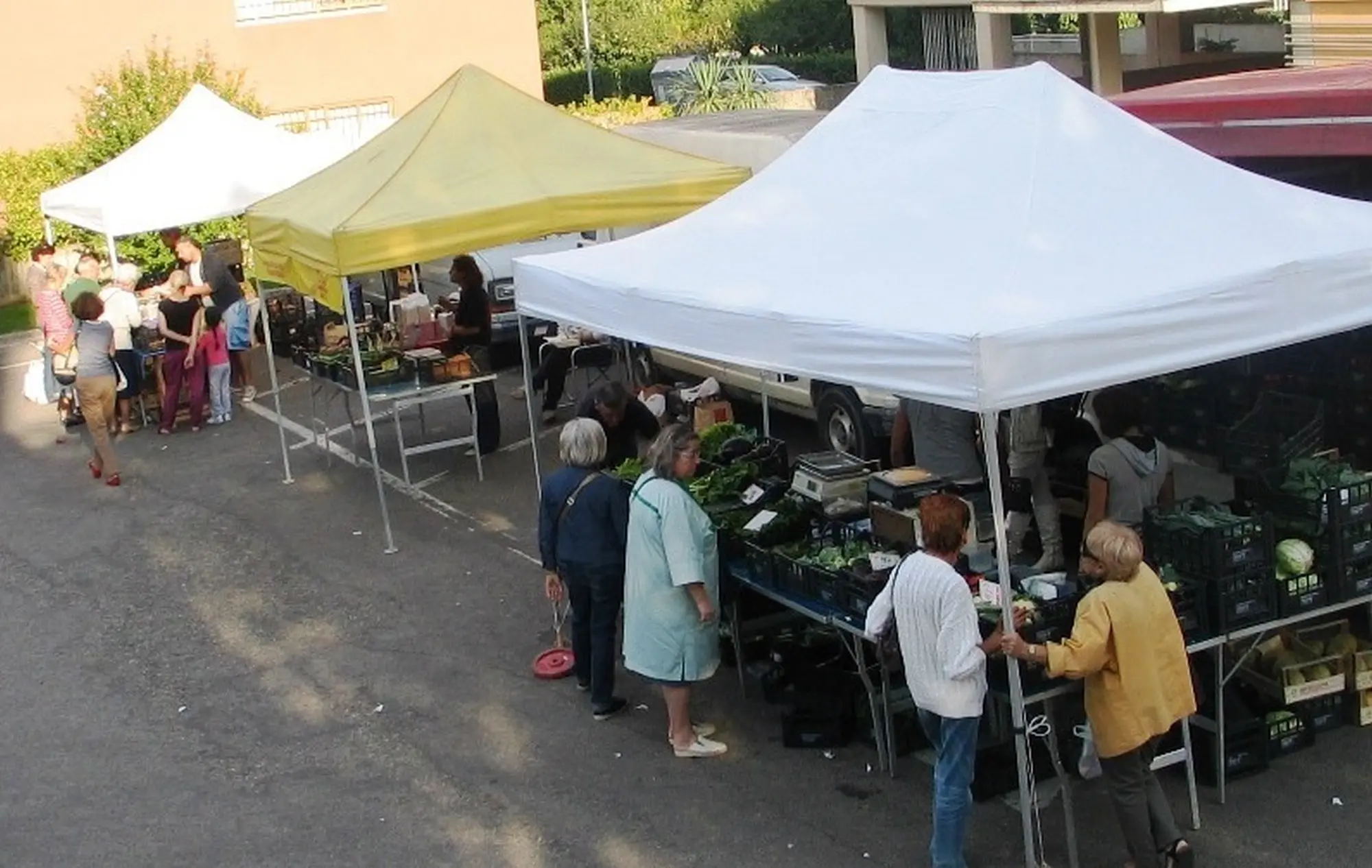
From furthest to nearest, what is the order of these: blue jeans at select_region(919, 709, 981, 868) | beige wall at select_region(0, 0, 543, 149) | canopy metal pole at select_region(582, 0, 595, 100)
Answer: canopy metal pole at select_region(582, 0, 595, 100)
beige wall at select_region(0, 0, 543, 149)
blue jeans at select_region(919, 709, 981, 868)

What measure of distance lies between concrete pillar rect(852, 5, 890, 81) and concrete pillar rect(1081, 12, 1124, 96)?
481 centimetres

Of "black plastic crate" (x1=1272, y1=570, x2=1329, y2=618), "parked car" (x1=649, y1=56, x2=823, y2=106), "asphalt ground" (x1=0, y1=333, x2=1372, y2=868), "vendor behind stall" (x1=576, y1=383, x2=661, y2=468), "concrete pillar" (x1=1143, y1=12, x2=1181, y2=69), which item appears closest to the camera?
"black plastic crate" (x1=1272, y1=570, x2=1329, y2=618)

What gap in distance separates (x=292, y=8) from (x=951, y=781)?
955 inches

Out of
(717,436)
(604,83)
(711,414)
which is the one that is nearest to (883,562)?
(717,436)

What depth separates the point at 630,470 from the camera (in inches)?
349

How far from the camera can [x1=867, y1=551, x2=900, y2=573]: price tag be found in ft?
23.1

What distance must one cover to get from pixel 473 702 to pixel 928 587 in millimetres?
3362

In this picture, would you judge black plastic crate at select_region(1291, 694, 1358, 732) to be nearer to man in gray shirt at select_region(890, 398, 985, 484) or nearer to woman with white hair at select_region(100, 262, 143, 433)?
man in gray shirt at select_region(890, 398, 985, 484)

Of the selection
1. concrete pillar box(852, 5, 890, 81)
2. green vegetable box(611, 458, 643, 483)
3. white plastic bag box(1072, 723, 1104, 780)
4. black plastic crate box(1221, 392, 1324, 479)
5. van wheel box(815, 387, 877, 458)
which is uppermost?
concrete pillar box(852, 5, 890, 81)

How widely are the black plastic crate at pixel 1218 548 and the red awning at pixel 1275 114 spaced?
145 inches

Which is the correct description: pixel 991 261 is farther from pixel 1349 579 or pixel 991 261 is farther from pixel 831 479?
pixel 1349 579

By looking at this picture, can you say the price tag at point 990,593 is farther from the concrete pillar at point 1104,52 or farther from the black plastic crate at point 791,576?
the concrete pillar at point 1104,52

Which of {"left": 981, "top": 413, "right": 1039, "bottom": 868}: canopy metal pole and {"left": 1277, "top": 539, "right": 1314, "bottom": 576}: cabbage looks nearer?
{"left": 981, "top": 413, "right": 1039, "bottom": 868}: canopy metal pole

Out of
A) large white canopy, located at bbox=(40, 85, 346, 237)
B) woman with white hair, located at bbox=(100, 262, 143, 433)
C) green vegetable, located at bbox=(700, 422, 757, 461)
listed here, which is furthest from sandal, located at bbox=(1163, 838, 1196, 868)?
large white canopy, located at bbox=(40, 85, 346, 237)
